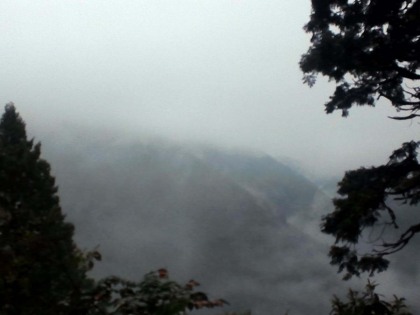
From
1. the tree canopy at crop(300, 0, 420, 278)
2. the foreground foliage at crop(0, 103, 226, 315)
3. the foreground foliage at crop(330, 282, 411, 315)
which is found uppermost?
→ the tree canopy at crop(300, 0, 420, 278)

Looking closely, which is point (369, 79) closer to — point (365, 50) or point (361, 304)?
point (365, 50)

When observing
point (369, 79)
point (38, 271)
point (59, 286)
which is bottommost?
point (59, 286)

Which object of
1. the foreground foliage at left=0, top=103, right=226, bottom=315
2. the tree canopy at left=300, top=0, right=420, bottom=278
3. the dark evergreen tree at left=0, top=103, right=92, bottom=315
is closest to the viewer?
the foreground foliage at left=0, top=103, right=226, bottom=315

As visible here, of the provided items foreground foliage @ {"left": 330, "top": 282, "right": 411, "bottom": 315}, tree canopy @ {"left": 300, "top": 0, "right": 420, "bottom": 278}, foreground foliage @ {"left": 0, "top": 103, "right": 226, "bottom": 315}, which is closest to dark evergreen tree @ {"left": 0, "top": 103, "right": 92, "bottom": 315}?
foreground foliage @ {"left": 0, "top": 103, "right": 226, "bottom": 315}

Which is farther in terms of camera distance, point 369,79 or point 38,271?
point 369,79

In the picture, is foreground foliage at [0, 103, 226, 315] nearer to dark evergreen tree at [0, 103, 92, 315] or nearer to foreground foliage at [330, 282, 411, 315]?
dark evergreen tree at [0, 103, 92, 315]

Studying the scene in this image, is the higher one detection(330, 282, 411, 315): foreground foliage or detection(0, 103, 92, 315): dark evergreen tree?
detection(330, 282, 411, 315): foreground foliage

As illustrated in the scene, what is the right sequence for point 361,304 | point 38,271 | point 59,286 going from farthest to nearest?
point 361,304, point 38,271, point 59,286

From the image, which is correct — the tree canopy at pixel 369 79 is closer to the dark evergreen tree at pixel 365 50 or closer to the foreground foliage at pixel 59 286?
the dark evergreen tree at pixel 365 50

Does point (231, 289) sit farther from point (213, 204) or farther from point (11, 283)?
point (11, 283)

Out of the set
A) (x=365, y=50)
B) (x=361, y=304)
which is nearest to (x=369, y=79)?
(x=365, y=50)

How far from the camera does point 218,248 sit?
12962 centimetres

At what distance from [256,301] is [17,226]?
104 m

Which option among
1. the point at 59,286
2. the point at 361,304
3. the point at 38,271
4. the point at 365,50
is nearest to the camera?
the point at 59,286
